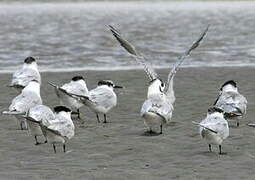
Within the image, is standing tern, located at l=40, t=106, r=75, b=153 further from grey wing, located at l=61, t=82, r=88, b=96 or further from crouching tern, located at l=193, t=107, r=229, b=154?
grey wing, located at l=61, t=82, r=88, b=96

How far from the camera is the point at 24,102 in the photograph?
34.8 feet

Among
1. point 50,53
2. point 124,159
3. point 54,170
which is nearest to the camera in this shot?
point 54,170

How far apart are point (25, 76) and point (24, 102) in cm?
280

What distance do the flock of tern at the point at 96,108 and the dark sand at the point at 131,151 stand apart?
22 cm

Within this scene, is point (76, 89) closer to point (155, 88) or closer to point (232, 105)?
Result: point (155, 88)

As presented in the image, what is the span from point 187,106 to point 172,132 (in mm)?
2448

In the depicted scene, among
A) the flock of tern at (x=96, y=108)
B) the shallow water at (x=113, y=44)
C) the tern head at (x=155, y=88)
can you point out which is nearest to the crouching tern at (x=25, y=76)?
the flock of tern at (x=96, y=108)

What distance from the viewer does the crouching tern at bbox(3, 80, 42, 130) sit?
10453 millimetres

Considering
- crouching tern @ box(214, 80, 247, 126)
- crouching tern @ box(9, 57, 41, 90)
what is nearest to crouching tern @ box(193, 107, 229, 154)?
crouching tern @ box(214, 80, 247, 126)

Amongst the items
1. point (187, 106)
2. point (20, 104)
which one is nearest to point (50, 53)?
point (187, 106)

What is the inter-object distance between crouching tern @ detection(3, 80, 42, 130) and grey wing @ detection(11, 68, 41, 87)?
5.95ft

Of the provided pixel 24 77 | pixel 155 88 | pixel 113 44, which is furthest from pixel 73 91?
pixel 113 44

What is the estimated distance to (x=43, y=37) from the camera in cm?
2897

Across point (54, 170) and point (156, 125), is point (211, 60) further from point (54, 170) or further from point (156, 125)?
point (54, 170)
